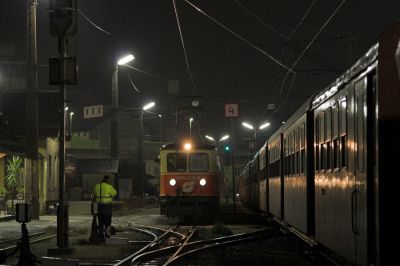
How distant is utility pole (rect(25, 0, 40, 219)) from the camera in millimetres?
25125

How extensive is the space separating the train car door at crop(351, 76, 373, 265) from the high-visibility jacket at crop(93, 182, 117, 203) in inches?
417

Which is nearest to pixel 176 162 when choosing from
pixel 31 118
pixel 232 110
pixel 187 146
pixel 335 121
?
pixel 187 146

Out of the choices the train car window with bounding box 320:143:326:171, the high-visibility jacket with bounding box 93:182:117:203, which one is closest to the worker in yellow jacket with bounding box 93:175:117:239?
the high-visibility jacket with bounding box 93:182:117:203

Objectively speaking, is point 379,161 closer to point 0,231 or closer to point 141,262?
point 141,262

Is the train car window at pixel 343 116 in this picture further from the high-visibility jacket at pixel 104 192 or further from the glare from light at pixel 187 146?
the glare from light at pixel 187 146

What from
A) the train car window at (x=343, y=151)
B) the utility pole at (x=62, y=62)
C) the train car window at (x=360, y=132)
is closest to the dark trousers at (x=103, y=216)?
the utility pole at (x=62, y=62)

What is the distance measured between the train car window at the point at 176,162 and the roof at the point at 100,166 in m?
11.1

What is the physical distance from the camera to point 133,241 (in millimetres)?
18188

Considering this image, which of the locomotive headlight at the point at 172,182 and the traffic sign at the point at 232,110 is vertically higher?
the traffic sign at the point at 232,110

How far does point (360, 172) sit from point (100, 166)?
32.3 metres

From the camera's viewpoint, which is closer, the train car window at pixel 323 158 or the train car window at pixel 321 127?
the train car window at pixel 323 158

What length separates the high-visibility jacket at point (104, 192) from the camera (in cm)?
1756

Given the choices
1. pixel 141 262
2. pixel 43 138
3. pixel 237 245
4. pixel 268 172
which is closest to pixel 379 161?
pixel 141 262

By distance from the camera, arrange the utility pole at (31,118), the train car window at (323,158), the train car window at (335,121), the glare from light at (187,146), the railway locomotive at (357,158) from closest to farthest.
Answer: the railway locomotive at (357,158)
the train car window at (335,121)
the train car window at (323,158)
the utility pole at (31,118)
the glare from light at (187,146)
